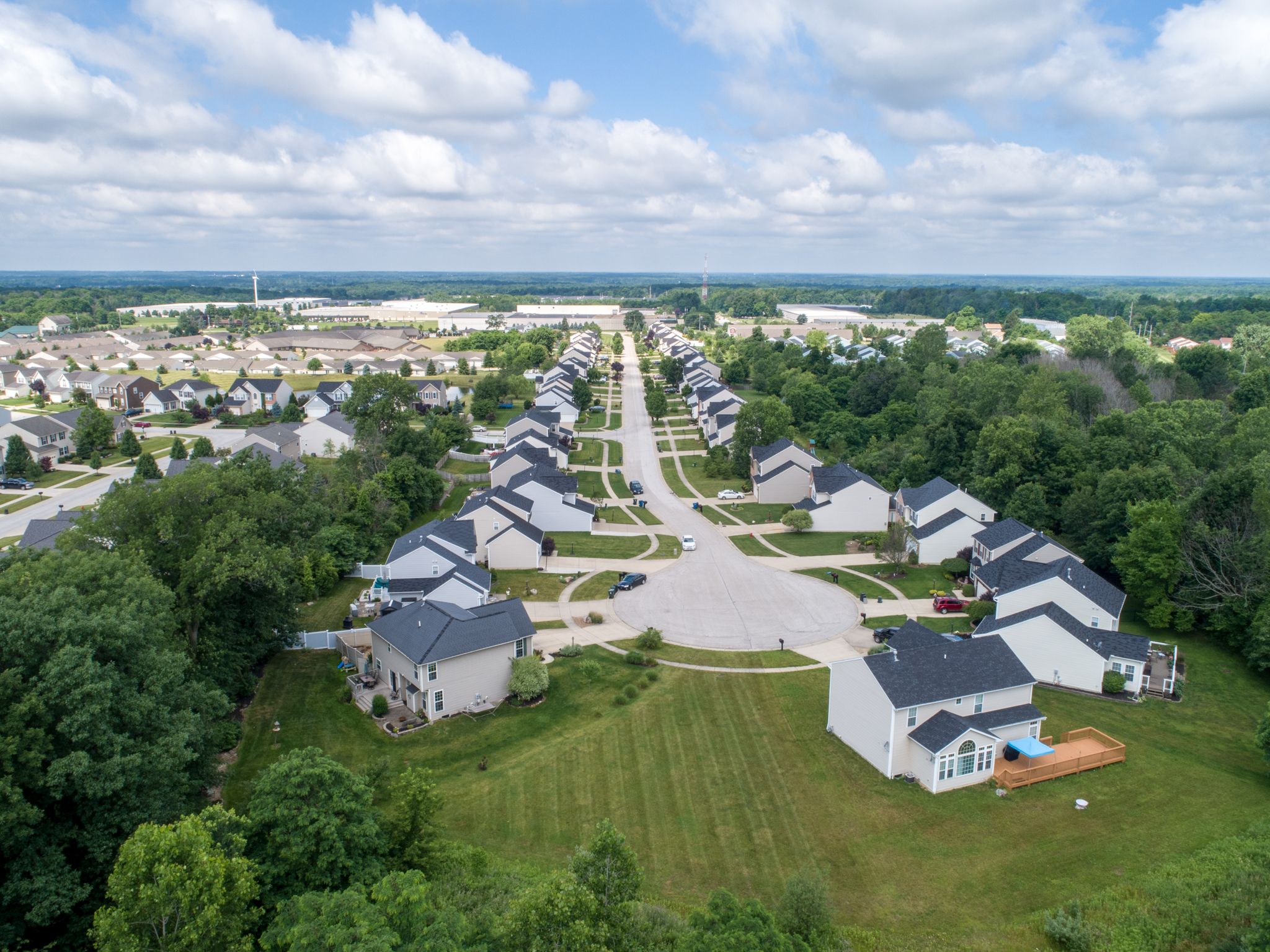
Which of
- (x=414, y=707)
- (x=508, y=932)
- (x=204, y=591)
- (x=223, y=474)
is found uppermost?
(x=223, y=474)

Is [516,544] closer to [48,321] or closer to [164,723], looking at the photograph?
[164,723]

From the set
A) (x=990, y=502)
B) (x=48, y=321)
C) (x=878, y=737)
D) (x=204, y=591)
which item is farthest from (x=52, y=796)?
(x=48, y=321)

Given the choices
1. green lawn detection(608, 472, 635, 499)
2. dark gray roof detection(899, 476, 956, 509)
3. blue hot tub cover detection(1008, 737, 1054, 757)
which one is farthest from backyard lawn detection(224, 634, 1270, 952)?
green lawn detection(608, 472, 635, 499)

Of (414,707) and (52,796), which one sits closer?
(52,796)

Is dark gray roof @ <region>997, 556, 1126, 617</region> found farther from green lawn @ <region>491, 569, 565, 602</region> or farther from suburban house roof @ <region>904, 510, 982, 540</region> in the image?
green lawn @ <region>491, 569, 565, 602</region>

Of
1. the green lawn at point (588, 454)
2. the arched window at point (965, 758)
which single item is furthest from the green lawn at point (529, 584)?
the green lawn at point (588, 454)

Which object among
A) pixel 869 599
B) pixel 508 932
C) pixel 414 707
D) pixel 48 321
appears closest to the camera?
pixel 508 932
